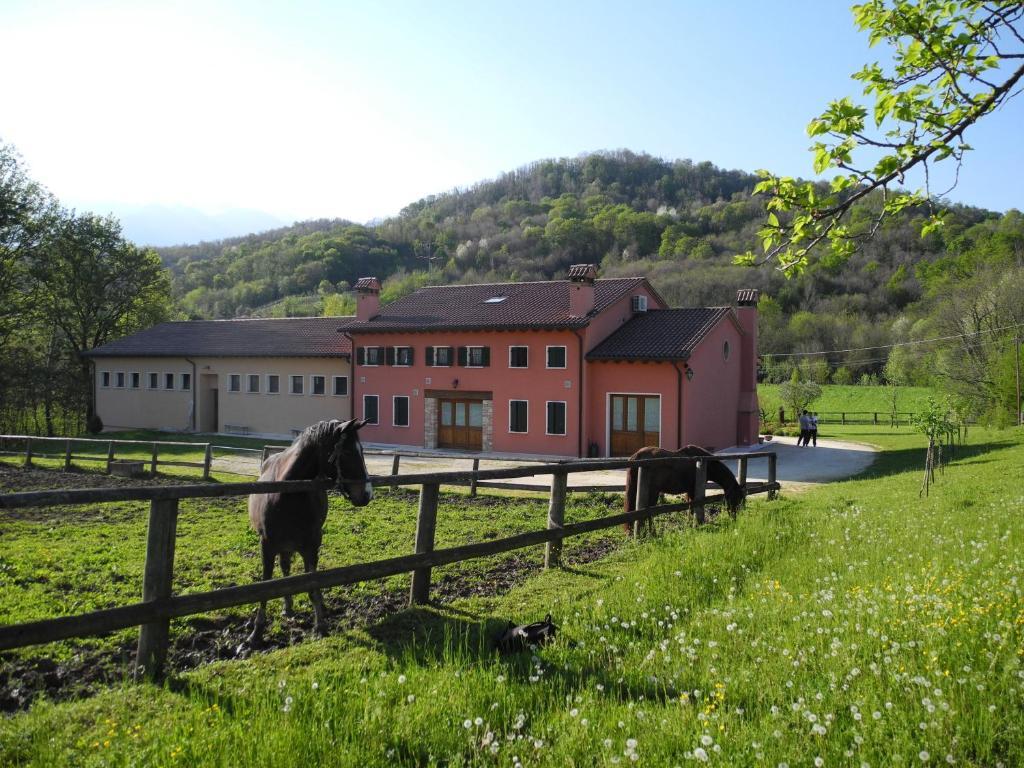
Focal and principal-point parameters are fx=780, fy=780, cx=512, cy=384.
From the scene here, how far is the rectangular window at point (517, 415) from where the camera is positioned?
97.2 feet

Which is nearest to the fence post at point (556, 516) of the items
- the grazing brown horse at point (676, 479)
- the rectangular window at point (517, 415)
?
the grazing brown horse at point (676, 479)

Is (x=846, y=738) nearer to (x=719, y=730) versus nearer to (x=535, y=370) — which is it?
(x=719, y=730)

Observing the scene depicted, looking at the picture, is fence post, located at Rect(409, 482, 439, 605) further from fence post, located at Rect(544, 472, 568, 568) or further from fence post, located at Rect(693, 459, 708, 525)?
fence post, located at Rect(693, 459, 708, 525)

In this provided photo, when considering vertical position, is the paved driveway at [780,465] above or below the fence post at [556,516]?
below

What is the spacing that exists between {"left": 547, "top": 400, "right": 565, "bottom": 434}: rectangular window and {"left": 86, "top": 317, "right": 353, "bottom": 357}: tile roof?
10.7 metres

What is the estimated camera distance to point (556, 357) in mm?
29000

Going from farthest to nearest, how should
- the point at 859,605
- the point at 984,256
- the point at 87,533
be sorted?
the point at 984,256 < the point at 87,533 < the point at 859,605

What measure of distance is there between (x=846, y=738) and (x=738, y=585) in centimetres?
313

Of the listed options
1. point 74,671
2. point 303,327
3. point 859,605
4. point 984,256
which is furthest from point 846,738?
point 984,256

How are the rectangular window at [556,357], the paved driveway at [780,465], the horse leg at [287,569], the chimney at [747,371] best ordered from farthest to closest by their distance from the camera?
the chimney at [747,371]
the rectangular window at [556,357]
the paved driveway at [780,465]
the horse leg at [287,569]

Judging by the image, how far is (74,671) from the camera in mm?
5484

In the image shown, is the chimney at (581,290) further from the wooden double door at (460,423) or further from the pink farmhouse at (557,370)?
the wooden double door at (460,423)

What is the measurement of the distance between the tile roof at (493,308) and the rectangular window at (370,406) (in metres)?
2.90

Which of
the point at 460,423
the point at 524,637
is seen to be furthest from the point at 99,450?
the point at 524,637
